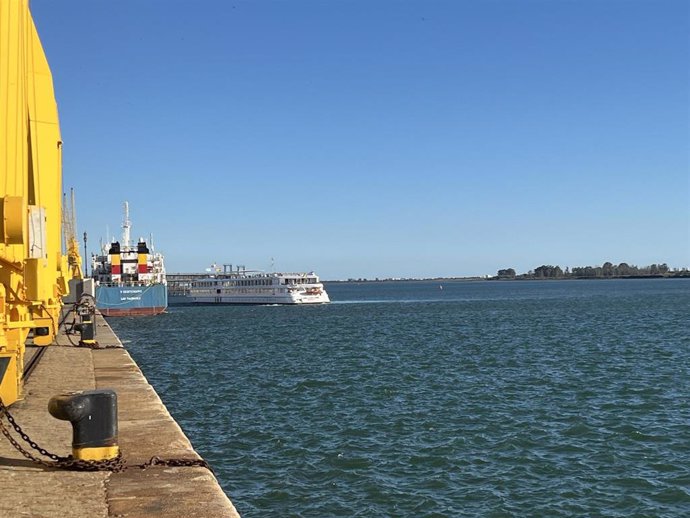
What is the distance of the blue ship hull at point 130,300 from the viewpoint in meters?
79.7

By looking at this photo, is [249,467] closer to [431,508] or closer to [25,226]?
[431,508]

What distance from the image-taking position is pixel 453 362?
30.4 metres

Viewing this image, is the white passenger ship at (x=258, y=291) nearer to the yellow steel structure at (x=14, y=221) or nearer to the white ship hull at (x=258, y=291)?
the white ship hull at (x=258, y=291)

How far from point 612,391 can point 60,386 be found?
15.2m

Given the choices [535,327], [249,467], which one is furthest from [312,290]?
[249,467]

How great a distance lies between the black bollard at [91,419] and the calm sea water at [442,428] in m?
3.06

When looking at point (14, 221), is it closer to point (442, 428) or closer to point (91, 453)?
point (91, 453)

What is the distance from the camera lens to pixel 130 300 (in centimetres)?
8169

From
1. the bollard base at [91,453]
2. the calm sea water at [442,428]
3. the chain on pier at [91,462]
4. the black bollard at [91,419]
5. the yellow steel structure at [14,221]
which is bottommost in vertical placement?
the calm sea water at [442,428]

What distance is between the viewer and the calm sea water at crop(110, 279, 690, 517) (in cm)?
1169

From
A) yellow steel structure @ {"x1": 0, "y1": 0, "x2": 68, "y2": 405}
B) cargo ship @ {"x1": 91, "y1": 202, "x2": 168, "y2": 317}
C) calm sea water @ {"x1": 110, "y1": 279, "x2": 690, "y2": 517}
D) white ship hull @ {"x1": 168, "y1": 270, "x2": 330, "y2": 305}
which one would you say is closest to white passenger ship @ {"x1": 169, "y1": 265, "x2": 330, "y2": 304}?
white ship hull @ {"x1": 168, "y1": 270, "x2": 330, "y2": 305}

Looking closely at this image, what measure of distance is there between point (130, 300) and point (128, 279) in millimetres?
5991

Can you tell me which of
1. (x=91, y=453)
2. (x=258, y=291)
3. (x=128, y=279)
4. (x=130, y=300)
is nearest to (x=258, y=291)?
(x=258, y=291)

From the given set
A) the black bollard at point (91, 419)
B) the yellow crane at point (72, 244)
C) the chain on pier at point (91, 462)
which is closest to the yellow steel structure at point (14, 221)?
the chain on pier at point (91, 462)
